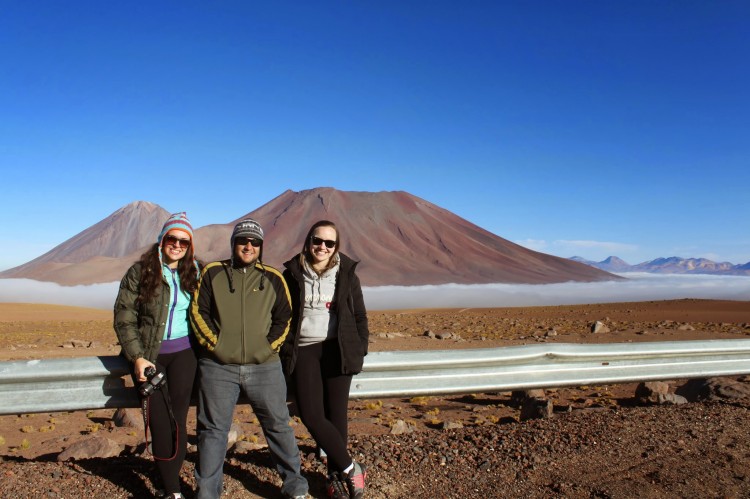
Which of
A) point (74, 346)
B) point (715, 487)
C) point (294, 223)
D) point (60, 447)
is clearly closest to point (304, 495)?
point (715, 487)

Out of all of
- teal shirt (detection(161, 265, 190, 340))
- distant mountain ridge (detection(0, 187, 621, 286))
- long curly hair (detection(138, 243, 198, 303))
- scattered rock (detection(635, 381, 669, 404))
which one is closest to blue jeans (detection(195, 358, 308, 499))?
teal shirt (detection(161, 265, 190, 340))

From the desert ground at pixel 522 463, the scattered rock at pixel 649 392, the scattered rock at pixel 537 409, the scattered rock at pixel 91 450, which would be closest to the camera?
the desert ground at pixel 522 463

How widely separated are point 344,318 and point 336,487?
3.01 feet

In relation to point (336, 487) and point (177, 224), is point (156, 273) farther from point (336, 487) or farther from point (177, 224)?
point (336, 487)

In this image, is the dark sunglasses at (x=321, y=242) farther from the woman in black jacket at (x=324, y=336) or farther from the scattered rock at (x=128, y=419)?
the scattered rock at (x=128, y=419)

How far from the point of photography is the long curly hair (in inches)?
135

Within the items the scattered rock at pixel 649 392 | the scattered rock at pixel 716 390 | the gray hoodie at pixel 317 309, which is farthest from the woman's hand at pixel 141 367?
the scattered rock at pixel 649 392

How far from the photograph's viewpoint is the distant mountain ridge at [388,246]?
493 ft

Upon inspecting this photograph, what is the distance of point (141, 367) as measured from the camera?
3342 millimetres

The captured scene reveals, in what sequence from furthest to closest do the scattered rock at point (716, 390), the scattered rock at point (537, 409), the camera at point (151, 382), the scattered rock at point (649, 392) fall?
the scattered rock at point (649, 392)
the scattered rock at point (537, 409)
the scattered rock at point (716, 390)
the camera at point (151, 382)

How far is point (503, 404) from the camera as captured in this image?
805 cm

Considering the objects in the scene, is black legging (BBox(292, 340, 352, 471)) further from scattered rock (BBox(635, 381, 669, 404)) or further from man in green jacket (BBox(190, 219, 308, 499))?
scattered rock (BBox(635, 381, 669, 404))

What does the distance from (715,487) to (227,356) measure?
9.15 feet

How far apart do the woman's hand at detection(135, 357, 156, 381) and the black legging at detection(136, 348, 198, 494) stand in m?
0.05
